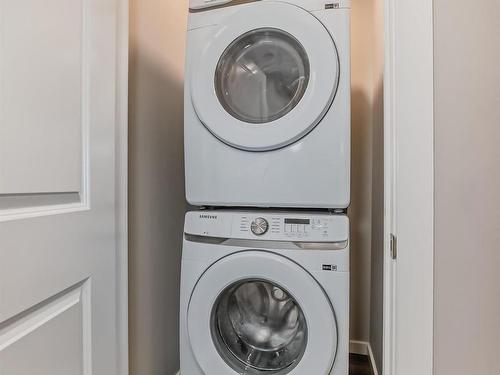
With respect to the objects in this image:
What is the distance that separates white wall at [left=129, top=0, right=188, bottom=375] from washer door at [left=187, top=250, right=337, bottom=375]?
0.78ft

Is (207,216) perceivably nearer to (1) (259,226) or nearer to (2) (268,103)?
(1) (259,226)

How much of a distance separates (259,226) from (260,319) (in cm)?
40

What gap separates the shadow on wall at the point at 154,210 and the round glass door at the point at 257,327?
31cm

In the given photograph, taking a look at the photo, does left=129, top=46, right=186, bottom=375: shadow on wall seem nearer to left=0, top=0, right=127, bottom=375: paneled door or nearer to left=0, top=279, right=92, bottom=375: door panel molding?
left=0, top=0, right=127, bottom=375: paneled door

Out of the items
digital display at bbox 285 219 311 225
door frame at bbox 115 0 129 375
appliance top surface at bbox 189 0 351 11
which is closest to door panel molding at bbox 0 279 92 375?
door frame at bbox 115 0 129 375

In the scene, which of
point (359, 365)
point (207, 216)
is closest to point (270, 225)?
point (207, 216)

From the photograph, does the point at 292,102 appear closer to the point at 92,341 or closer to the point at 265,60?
the point at 265,60

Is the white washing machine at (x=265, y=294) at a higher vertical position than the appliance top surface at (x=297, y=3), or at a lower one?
lower

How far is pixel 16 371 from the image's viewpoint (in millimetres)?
629

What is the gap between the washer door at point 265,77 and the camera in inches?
43.9

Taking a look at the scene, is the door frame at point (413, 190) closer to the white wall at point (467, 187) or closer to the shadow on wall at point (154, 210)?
the white wall at point (467, 187)

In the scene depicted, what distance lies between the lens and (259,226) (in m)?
1.16

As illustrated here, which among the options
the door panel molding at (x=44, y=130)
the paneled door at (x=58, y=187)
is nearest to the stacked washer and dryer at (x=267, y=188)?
the paneled door at (x=58, y=187)

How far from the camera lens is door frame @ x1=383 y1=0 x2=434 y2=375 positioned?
686mm
